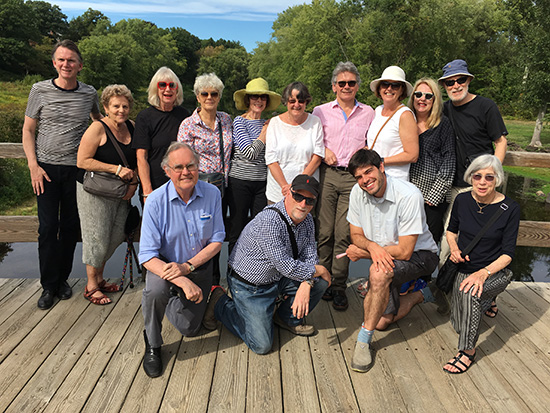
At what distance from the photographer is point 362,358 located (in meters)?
3.05

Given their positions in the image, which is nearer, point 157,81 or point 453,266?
point 453,266

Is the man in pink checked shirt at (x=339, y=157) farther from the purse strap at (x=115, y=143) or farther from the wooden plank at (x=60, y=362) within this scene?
the wooden plank at (x=60, y=362)

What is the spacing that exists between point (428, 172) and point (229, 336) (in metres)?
2.17

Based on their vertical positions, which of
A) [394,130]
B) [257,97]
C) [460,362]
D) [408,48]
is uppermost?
[408,48]

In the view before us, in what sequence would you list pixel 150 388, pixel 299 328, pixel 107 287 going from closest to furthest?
pixel 150 388 → pixel 299 328 → pixel 107 287

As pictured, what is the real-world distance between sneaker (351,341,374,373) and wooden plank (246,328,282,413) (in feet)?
1.24

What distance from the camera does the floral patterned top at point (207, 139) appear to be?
3.67m

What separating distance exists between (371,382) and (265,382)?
2.33ft

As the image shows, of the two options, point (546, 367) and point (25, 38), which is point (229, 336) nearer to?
point (546, 367)

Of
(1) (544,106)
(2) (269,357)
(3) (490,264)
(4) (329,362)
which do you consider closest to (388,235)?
(3) (490,264)

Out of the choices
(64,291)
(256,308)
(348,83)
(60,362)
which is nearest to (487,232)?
(348,83)

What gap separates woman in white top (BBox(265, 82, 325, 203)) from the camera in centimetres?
373

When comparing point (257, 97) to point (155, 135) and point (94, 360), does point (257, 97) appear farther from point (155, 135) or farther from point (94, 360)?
point (94, 360)

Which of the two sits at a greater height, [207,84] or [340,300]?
[207,84]
